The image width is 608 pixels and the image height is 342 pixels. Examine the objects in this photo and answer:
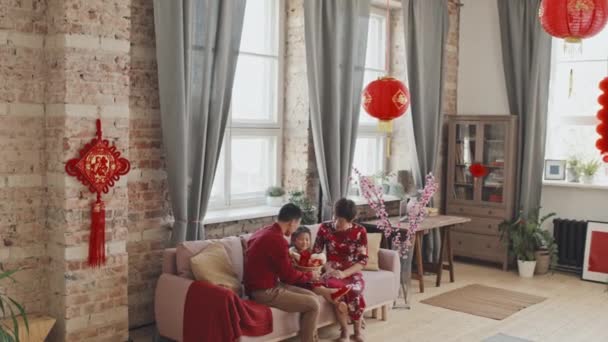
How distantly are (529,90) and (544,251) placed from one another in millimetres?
1846

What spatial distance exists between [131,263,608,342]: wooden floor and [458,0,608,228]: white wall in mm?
1420

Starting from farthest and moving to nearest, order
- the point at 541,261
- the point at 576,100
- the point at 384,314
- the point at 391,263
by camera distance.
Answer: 1. the point at 576,100
2. the point at 541,261
3. the point at 391,263
4. the point at 384,314

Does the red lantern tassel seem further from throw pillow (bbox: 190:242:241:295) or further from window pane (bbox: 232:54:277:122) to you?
window pane (bbox: 232:54:277:122)

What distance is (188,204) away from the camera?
5.33 meters

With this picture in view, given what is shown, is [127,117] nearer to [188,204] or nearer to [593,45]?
[188,204]

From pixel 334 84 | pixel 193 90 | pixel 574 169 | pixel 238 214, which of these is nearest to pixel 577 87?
pixel 574 169

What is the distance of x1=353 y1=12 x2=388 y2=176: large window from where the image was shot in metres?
7.60

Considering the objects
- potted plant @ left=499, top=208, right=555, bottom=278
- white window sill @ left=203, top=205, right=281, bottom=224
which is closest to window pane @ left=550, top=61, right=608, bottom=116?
potted plant @ left=499, top=208, right=555, bottom=278

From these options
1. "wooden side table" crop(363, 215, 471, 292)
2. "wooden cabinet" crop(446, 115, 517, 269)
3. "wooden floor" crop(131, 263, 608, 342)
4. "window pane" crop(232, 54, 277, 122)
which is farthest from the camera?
"wooden cabinet" crop(446, 115, 517, 269)

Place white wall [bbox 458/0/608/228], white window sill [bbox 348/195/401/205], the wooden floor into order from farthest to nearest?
white wall [bbox 458/0/608/228] → white window sill [bbox 348/195/401/205] → the wooden floor

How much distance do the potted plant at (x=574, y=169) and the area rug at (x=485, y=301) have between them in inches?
70.4

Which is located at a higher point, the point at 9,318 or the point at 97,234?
the point at 97,234

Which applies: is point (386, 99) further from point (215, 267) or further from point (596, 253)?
point (596, 253)

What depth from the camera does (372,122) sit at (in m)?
7.71
